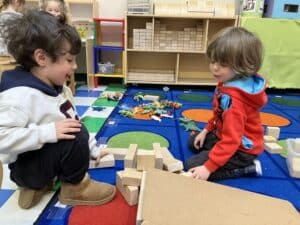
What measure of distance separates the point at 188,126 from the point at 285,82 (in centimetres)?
126

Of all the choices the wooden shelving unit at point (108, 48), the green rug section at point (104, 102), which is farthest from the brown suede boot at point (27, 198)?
the wooden shelving unit at point (108, 48)

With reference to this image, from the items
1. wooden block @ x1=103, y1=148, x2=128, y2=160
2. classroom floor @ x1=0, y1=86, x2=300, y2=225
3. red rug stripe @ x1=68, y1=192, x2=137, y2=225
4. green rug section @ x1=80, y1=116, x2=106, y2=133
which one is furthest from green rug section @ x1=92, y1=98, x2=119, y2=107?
red rug stripe @ x1=68, y1=192, x2=137, y2=225

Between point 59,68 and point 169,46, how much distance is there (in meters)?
1.71

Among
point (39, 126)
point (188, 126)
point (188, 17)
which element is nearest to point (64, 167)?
point (39, 126)

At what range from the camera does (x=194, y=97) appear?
2.21 metres

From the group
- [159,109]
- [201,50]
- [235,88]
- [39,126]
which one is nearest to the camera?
[39,126]

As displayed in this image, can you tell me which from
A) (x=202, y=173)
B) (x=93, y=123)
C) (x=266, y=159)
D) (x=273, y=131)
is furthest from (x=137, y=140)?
(x=273, y=131)

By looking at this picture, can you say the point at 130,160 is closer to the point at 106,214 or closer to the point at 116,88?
the point at 106,214

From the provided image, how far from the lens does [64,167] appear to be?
0.80 metres

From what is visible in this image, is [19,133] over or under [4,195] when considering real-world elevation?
over

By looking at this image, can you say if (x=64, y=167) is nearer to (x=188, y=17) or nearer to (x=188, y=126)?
(x=188, y=126)

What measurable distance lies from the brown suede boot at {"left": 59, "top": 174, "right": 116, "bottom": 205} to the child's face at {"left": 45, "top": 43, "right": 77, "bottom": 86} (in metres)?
0.29

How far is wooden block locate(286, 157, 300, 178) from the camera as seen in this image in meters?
1.08

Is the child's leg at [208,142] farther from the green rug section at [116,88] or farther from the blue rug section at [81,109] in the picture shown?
the green rug section at [116,88]
